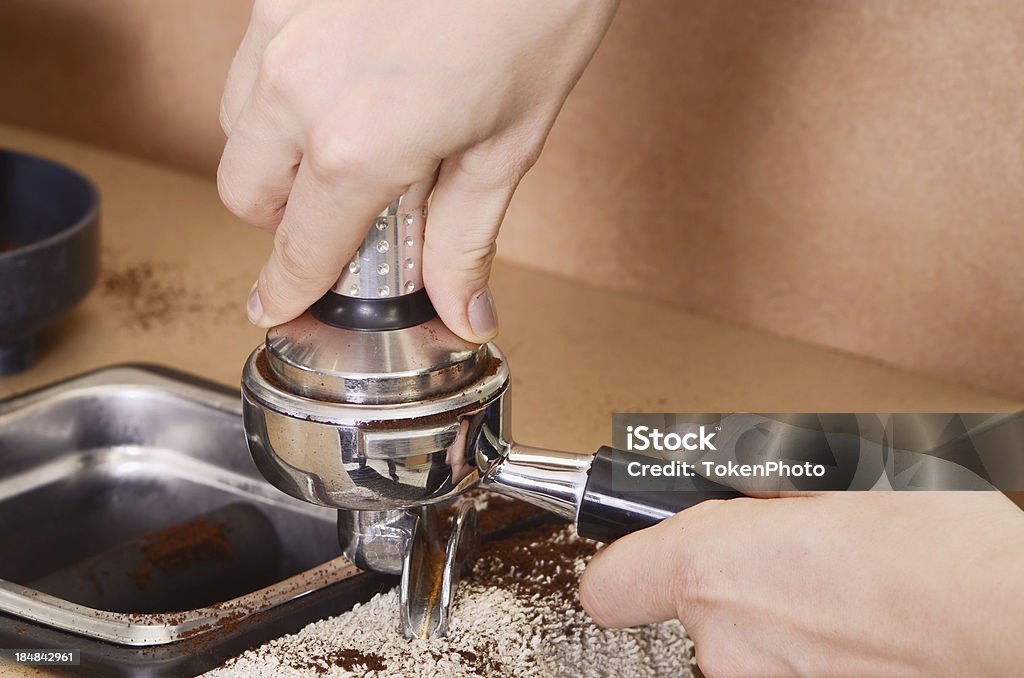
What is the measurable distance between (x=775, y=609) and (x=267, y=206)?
0.34 m

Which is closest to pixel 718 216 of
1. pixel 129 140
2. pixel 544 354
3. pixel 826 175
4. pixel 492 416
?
pixel 826 175

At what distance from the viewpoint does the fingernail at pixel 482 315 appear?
2.09ft

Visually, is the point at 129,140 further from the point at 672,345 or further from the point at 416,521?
the point at 416,521

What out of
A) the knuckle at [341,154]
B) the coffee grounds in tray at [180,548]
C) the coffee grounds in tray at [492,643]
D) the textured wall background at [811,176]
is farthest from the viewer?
the textured wall background at [811,176]

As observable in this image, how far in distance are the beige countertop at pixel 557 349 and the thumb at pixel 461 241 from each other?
0.36 meters

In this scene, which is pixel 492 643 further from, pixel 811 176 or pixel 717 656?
pixel 811 176

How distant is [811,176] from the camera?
110cm

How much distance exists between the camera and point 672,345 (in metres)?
1.16

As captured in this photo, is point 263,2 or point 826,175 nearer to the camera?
point 263,2

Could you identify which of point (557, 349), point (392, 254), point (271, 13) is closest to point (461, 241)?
point (392, 254)

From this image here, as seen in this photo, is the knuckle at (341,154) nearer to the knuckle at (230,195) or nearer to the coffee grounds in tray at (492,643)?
the knuckle at (230,195)

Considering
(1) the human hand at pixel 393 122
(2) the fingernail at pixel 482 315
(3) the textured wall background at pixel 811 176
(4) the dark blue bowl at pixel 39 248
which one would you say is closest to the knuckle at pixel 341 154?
(1) the human hand at pixel 393 122

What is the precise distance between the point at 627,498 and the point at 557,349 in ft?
1.62

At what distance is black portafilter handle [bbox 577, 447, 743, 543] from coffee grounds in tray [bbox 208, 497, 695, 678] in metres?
0.10
